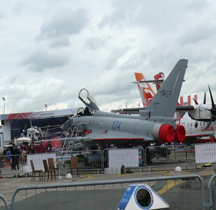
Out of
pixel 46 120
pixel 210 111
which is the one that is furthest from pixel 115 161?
pixel 46 120

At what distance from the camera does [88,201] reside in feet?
25.3

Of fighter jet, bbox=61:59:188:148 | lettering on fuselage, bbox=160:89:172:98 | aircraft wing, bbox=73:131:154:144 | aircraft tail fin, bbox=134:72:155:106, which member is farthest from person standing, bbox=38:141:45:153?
lettering on fuselage, bbox=160:89:172:98

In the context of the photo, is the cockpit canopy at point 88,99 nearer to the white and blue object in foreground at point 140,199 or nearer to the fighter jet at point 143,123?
the fighter jet at point 143,123

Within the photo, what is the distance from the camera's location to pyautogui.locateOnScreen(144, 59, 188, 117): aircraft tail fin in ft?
51.1

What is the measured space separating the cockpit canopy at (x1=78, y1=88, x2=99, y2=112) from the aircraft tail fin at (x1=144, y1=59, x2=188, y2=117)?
513 cm

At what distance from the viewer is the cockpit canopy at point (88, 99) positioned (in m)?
19.4

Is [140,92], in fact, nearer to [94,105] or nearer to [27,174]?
[94,105]

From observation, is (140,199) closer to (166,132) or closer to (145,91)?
(166,132)

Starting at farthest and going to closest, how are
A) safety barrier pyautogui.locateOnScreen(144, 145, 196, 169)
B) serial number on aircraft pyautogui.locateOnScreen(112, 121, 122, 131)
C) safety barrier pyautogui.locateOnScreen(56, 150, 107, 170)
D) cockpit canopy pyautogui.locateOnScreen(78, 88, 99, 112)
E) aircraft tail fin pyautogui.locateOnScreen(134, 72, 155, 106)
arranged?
aircraft tail fin pyautogui.locateOnScreen(134, 72, 155, 106) → cockpit canopy pyautogui.locateOnScreen(78, 88, 99, 112) → serial number on aircraft pyautogui.locateOnScreen(112, 121, 122, 131) → safety barrier pyautogui.locateOnScreen(56, 150, 107, 170) → safety barrier pyautogui.locateOnScreen(144, 145, 196, 169)

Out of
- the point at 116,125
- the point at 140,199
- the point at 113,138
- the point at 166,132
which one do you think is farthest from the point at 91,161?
the point at 140,199

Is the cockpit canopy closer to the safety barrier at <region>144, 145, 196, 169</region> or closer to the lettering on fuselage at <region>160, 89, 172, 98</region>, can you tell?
the lettering on fuselage at <region>160, 89, 172, 98</region>

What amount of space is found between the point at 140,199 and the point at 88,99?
14883 mm

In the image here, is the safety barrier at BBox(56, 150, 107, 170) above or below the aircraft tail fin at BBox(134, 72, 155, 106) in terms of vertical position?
below

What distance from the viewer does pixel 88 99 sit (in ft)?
63.6
